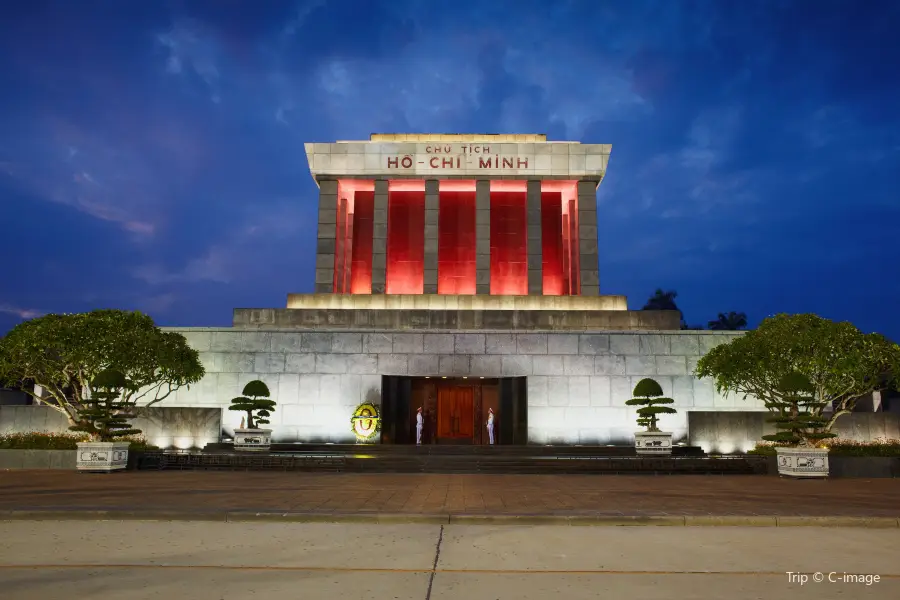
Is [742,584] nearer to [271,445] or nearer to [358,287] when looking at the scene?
[271,445]

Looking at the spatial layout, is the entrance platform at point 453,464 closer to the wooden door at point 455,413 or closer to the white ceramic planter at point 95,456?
the white ceramic planter at point 95,456

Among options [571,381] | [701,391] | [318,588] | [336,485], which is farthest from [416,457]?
[318,588]

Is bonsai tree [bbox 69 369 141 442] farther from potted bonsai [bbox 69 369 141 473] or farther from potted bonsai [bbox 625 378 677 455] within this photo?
potted bonsai [bbox 625 378 677 455]

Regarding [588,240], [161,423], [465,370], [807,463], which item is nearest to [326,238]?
[465,370]

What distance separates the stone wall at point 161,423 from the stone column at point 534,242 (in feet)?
65.3

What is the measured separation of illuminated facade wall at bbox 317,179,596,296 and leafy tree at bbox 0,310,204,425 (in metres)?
15.0

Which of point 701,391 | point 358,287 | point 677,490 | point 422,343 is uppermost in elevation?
point 358,287

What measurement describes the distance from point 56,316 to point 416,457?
16257 millimetres

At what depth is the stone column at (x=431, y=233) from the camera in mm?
40281

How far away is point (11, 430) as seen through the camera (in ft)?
98.8

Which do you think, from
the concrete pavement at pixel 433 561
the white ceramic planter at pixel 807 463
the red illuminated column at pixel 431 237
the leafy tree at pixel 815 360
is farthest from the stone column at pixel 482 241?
the concrete pavement at pixel 433 561

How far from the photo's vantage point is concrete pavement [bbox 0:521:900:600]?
25.1 feet

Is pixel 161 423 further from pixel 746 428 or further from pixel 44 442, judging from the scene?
pixel 746 428

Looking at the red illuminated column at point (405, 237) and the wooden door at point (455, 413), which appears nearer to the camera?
the wooden door at point (455, 413)
